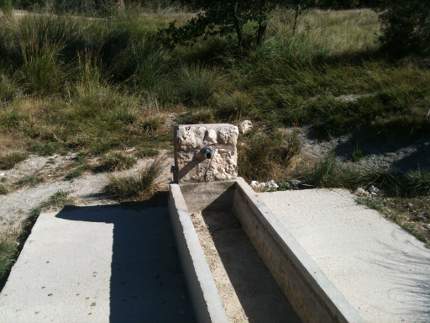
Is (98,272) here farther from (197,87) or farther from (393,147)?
(197,87)

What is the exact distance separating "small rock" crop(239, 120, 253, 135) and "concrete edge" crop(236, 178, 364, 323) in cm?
247

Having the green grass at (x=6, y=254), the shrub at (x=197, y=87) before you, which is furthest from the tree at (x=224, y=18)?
the green grass at (x=6, y=254)

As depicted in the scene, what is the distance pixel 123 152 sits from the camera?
21.5 feet

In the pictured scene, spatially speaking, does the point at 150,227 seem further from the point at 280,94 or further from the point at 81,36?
the point at 81,36

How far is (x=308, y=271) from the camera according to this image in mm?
3303

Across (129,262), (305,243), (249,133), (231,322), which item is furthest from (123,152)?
(231,322)

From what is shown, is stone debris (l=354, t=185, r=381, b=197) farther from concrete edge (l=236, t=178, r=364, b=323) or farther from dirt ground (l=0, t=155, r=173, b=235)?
dirt ground (l=0, t=155, r=173, b=235)

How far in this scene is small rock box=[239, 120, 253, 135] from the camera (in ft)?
23.0

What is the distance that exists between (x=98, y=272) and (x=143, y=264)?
34cm

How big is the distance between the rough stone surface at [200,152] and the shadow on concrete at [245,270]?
236mm

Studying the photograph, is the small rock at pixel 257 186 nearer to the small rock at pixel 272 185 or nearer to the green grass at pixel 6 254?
the small rock at pixel 272 185

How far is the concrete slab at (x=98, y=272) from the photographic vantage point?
3689 millimetres

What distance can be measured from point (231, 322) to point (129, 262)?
3.64ft

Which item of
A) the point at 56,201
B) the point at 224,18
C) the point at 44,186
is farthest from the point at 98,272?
the point at 224,18
